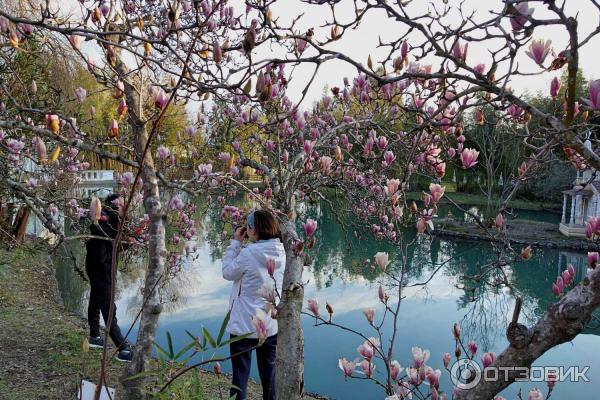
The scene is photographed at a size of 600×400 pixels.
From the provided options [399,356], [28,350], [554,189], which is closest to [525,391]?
[399,356]

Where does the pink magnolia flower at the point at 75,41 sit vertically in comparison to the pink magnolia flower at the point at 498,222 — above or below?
above

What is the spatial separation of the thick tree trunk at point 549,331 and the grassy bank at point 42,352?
5.43 ft

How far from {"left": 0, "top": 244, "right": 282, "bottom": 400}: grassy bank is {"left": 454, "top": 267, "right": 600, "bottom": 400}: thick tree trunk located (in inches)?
65.2

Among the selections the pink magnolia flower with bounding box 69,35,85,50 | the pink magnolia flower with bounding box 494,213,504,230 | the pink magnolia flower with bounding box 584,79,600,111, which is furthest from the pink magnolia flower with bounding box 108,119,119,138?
the pink magnolia flower with bounding box 494,213,504,230

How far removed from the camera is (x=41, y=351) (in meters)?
3.73

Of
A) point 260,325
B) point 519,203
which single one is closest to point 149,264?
point 260,325

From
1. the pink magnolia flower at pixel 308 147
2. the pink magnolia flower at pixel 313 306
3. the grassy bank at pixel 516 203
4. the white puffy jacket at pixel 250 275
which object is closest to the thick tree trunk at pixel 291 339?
the pink magnolia flower at pixel 313 306

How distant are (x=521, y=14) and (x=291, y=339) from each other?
1147 mm

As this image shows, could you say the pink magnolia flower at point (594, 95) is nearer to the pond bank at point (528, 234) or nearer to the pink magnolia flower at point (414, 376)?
the pink magnolia flower at point (414, 376)

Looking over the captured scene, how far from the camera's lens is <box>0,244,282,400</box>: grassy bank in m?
3.09

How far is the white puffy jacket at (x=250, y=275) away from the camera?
91.8 inches

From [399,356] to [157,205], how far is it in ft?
12.9

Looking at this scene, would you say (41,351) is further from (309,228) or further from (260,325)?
(260,325)

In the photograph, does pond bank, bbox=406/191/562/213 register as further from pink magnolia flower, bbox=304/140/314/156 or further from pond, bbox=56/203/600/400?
pink magnolia flower, bbox=304/140/314/156
